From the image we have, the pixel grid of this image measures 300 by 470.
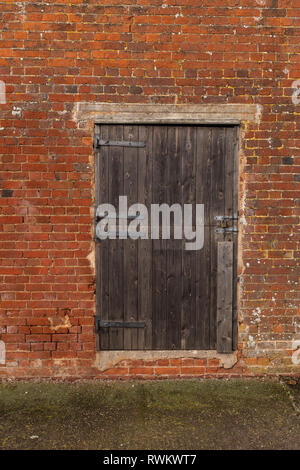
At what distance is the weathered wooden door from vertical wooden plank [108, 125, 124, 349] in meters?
0.01

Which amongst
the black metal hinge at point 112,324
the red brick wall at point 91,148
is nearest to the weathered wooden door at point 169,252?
the black metal hinge at point 112,324

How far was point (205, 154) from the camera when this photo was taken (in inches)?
138

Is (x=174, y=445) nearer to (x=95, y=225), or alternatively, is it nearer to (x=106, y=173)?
(x=95, y=225)

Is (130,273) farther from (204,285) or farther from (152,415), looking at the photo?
(152,415)

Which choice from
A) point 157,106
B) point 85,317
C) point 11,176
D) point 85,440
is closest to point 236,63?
point 157,106

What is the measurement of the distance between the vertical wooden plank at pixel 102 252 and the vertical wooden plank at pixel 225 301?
3.75ft

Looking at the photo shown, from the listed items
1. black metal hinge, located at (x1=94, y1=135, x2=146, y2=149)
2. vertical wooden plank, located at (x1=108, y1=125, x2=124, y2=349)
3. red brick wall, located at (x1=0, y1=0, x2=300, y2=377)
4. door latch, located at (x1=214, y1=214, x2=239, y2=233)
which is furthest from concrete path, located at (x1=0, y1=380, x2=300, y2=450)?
black metal hinge, located at (x1=94, y1=135, x2=146, y2=149)

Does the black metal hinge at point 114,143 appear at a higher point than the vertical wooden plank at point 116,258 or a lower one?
higher

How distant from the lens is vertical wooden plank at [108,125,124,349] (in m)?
3.47

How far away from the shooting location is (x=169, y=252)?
3.54 m

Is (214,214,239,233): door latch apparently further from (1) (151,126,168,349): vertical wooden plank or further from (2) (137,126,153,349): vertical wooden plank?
(2) (137,126,153,349): vertical wooden plank

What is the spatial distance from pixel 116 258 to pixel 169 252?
21.3 inches

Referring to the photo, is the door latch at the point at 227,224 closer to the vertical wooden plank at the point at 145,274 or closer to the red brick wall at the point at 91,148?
the red brick wall at the point at 91,148

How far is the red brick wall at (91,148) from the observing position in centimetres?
339
